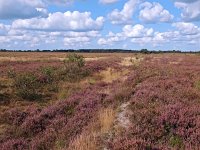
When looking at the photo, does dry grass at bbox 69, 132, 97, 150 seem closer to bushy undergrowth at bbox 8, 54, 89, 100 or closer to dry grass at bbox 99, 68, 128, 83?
bushy undergrowth at bbox 8, 54, 89, 100

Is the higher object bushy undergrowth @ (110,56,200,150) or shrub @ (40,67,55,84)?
bushy undergrowth @ (110,56,200,150)

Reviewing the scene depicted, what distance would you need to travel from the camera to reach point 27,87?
23.4m

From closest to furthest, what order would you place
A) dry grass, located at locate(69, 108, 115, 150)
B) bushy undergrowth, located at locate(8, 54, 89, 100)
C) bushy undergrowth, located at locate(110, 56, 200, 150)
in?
bushy undergrowth, located at locate(110, 56, 200, 150) < dry grass, located at locate(69, 108, 115, 150) < bushy undergrowth, located at locate(8, 54, 89, 100)

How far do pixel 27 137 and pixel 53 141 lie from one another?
7.08ft

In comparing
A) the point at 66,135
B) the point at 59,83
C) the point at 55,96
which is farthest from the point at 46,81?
the point at 66,135

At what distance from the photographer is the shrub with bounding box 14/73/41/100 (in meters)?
22.1

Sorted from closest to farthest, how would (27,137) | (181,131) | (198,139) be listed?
(198,139)
(181,131)
(27,137)

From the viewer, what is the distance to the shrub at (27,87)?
22098 mm

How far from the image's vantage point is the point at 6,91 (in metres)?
23.1

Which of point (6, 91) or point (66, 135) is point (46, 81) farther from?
point (66, 135)

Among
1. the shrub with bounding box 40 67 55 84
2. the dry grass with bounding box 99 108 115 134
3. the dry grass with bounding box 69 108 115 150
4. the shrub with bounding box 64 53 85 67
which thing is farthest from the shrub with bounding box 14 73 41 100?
the shrub with bounding box 64 53 85 67

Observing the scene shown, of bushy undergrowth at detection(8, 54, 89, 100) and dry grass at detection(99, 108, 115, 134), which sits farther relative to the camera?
bushy undergrowth at detection(8, 54, 89, 100)

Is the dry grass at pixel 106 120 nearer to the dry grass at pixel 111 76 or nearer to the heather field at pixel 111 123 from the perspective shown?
the heather field at pixel 111 123

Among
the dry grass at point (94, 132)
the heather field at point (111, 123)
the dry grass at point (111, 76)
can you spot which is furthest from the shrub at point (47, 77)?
the dry grass at point (94, 132)
